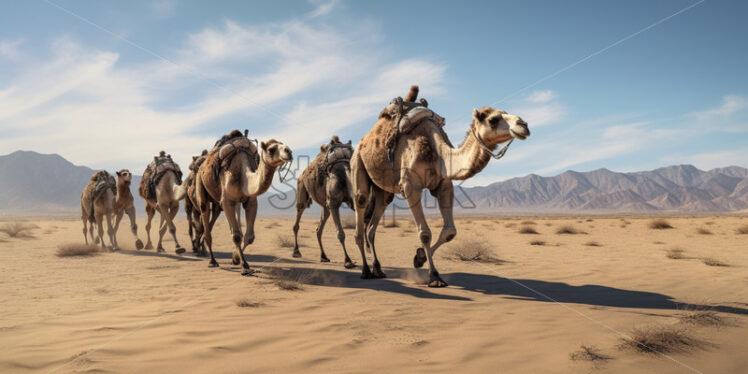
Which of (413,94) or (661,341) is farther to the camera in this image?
(413,94)

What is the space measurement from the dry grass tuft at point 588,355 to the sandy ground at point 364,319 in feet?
0.15

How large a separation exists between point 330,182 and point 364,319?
17.2ft

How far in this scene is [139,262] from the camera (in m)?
10.4

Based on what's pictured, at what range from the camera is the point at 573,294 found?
6090 millimetres

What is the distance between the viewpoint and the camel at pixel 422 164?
216 inches

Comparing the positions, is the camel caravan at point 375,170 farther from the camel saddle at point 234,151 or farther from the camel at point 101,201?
the camel at point 101,201

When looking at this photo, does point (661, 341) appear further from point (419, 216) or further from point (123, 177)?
point (123, 177)

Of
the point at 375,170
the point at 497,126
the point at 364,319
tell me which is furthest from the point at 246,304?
the point at 497,126

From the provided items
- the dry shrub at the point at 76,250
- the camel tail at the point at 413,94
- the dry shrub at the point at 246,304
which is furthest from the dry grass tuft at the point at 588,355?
the dry shrub at the point at 76,250


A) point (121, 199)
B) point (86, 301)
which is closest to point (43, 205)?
point (121, 199)

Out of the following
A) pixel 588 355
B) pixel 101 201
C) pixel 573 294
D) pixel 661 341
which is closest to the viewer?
pixel 588 355

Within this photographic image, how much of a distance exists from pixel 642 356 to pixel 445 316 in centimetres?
200

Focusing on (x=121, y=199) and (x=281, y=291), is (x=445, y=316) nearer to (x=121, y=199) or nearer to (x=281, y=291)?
(x=281, y=291)

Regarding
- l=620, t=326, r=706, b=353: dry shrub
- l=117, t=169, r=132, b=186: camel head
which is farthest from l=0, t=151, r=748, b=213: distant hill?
l=620, t=326, r=706, b=353: dry shrub
